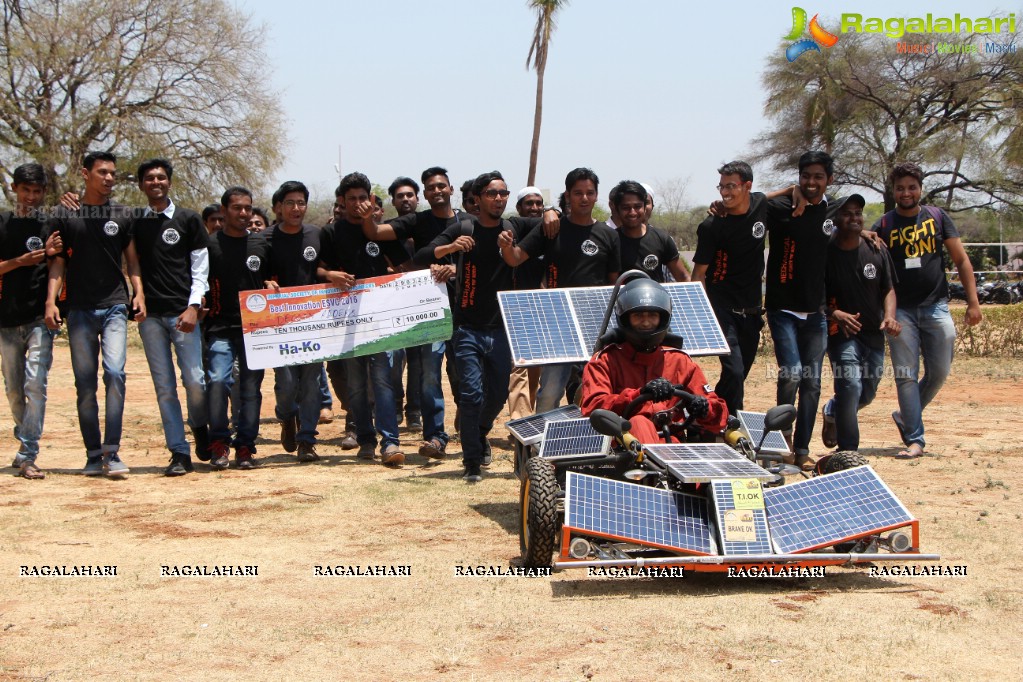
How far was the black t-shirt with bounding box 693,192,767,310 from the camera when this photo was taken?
10094 mm

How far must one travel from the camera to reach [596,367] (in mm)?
7699

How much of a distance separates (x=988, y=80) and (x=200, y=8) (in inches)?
1054

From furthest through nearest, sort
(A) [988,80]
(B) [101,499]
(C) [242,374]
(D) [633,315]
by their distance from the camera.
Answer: (A) [988,80]
(C) [242,374]
(B) [101,499]
(D) [633,315]

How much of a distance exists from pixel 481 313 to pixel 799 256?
2.86 m

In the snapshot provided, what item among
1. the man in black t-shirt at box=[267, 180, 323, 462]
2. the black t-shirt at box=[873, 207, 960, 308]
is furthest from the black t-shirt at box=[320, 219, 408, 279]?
the black t-shirt at box=[873, 207, 960, 308]

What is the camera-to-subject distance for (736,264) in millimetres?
10156

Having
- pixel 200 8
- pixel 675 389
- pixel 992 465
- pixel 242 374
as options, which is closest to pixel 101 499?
pixel 242 374

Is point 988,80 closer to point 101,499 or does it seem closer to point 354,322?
point 354,322

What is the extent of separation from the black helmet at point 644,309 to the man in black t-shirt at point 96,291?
4426mm

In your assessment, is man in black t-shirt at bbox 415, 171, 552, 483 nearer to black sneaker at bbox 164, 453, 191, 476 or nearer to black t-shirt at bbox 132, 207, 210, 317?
black t-shirt at bbox 132, 207, 210, 317

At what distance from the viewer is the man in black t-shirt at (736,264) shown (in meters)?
A: 10.0

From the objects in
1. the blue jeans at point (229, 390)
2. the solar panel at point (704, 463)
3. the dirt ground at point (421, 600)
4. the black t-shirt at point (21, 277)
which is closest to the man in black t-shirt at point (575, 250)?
the dirt ground at point (421, 600)

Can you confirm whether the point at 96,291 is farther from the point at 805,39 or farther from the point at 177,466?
the point at 805,39

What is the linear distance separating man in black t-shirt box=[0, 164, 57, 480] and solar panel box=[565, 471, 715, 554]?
18.1ft
